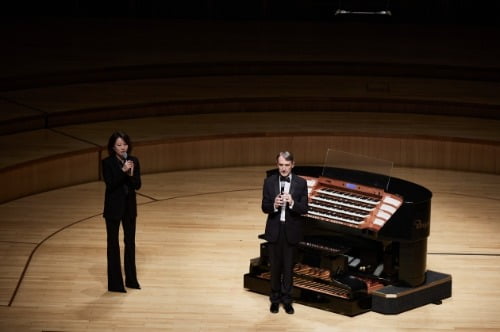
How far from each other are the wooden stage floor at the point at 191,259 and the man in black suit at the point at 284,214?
0.75 ft

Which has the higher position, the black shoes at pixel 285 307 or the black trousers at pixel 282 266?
the black trousers at pixel 282 266

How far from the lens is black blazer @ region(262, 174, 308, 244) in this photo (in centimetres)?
419

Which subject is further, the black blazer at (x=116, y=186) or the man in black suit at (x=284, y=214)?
the black blazer at (x=116, y=186)

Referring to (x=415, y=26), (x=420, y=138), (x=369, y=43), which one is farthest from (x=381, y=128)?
(x=415, y=26)

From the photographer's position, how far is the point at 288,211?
13.8 feet

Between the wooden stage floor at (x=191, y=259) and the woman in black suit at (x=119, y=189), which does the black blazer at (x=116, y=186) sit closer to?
the woman in black suit at (x=119, y=189)

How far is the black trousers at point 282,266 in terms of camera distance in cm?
423

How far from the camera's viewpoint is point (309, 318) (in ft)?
14.0

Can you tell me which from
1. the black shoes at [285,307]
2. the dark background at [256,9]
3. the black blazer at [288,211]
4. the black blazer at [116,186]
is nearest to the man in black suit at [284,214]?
the black blazer at [288,211]

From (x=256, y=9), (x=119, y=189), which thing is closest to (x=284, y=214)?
(x=119, y=189)

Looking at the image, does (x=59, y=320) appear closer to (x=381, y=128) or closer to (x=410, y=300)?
(x=410, y=300)

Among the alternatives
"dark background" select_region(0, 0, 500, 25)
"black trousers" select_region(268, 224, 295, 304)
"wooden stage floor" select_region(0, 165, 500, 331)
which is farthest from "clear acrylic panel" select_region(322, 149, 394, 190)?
"dark background" select_region(0, 0, 500, 25)

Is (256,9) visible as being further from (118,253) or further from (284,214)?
(284,214)

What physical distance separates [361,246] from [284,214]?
44 cm
